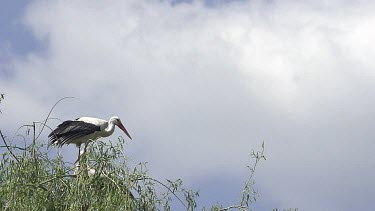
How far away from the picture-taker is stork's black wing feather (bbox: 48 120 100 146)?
14359mm

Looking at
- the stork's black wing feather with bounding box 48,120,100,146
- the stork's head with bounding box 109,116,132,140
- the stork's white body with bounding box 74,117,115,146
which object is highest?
the stork's head with bounding box 109,116,132,140

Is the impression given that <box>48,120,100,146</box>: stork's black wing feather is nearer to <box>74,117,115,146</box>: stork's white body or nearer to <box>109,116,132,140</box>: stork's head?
<box>74,117,115,146</box>: stork's white body

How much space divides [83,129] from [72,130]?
478 millimetres

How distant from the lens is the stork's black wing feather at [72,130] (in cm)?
1436

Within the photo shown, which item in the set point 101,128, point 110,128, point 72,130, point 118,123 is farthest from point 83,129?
point 118,123

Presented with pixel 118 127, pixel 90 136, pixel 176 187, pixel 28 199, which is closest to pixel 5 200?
pixel 28 199

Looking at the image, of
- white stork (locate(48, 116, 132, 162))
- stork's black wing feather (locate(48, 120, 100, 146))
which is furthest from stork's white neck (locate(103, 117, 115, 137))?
stork's black wing feather (locate(48, 120, 100, 146))

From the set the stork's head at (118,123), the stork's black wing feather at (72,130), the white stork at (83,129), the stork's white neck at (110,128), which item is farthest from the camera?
the stork's head at (118,123)

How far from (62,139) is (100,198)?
214 inches

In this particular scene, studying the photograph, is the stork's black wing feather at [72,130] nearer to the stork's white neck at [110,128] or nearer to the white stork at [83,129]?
the white stork at [83,129]

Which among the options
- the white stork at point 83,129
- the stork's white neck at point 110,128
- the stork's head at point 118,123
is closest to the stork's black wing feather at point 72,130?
the white stork at point 83,129

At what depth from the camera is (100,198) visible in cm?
861

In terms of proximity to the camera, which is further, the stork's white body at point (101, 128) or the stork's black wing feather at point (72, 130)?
the stork's white body at point (101, 128)

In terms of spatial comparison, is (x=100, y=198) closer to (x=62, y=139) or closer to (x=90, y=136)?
(x=62, y=139)
